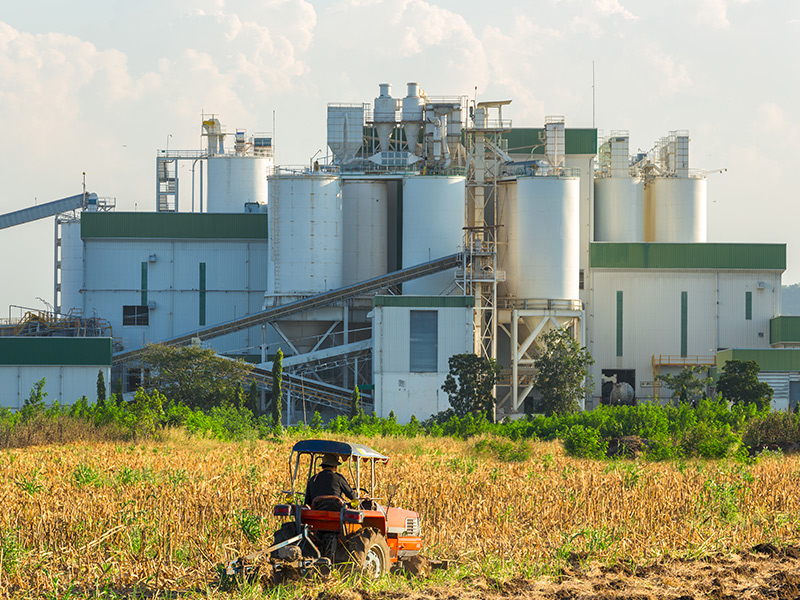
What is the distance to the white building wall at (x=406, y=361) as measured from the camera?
2237 inches

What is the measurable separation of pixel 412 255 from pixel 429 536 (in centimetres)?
4548

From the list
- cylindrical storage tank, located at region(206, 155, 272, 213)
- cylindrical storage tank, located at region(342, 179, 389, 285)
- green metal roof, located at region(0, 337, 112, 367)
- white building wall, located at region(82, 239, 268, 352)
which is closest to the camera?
green metal roof, located at region(0, 337, 112, 367)

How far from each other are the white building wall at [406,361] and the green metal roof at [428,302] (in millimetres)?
197

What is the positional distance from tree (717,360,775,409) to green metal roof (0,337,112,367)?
3016 cm

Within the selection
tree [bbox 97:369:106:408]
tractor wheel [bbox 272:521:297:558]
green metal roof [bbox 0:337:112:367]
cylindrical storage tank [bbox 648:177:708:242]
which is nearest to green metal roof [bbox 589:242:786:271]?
cylindrical storage tank [bbox 648:177:708:242]

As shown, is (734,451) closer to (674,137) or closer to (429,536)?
(429,536)

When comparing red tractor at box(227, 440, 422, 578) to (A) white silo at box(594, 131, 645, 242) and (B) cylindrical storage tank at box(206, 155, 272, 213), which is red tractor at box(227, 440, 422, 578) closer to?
(A) white silo at box(594, 131, 645, 242)

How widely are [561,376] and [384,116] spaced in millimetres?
20767

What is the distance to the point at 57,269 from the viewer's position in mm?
74750

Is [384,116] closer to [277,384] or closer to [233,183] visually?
[233,183]

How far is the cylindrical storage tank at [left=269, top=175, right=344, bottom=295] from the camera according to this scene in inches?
2525

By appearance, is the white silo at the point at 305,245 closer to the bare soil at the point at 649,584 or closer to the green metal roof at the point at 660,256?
the green metal roof at the point at 660,256

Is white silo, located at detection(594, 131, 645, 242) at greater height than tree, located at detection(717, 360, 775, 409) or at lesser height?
greater

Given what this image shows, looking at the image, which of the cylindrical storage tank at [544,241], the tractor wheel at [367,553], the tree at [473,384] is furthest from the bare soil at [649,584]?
the cylindrical storage tank at [544,241]
